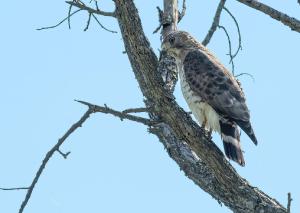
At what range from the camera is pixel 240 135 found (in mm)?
6926

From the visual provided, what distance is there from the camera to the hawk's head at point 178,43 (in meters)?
7.84

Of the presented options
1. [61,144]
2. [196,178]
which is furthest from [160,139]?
[61,144]

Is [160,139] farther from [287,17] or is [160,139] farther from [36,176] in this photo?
[287,17]

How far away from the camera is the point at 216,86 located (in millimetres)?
7445

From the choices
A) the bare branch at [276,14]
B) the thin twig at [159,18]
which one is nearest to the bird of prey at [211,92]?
the thin twig at [159,18]

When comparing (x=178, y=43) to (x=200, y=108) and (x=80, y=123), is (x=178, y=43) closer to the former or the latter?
(x=200, y=108)

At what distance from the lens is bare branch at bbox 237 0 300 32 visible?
471 centimetres

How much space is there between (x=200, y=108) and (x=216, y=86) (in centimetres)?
27

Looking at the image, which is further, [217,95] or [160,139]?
[217,95]

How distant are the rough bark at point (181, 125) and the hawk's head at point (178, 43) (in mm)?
2093

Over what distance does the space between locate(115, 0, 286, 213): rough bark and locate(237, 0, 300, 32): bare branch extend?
0.98 meters

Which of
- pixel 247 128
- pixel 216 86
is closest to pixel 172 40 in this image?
pixel 216 86

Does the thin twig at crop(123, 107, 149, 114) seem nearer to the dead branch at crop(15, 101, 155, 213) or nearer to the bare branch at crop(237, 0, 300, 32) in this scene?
the dead branch at crop(15, 101, 155, 213)

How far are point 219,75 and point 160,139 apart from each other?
5.47ft
